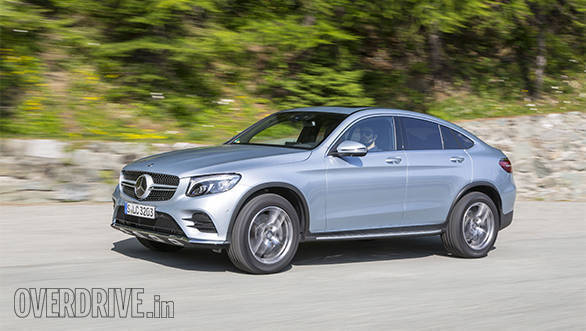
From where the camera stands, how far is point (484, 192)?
895 centimetres

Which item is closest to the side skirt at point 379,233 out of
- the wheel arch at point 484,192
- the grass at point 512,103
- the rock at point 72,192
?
the wheel arch at point 484,192

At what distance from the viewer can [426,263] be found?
8.18m

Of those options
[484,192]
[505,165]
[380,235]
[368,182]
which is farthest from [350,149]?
[505,165]

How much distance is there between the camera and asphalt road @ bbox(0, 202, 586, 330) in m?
5.57

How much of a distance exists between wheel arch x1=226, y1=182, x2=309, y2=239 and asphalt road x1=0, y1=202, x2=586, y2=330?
0.49 m

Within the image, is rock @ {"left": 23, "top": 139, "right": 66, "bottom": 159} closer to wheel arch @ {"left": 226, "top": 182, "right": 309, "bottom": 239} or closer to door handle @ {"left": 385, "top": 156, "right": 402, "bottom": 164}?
wheel arch @ {"left": 226, "top": 182, "right": 309, "bottom": 239}

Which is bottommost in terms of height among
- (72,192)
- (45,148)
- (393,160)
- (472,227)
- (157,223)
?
(72,192)

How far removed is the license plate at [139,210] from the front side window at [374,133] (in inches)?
83.0

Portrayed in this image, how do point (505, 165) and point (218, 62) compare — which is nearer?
point (505, 165)

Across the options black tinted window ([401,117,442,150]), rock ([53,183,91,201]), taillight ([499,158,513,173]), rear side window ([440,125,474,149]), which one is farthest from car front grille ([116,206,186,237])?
rock ([53,183,91,201])

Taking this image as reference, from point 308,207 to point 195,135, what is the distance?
676cm

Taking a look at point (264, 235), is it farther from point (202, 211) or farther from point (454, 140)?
point (454, 140)

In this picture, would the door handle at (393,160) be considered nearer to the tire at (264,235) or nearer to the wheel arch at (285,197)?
the wheel arch at (285,197)

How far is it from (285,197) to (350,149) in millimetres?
803
